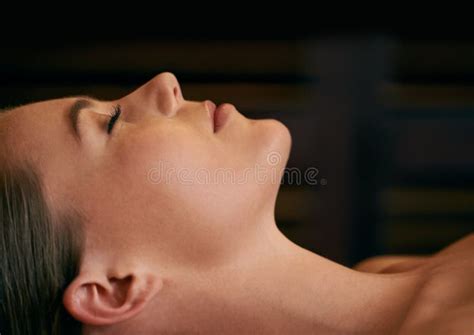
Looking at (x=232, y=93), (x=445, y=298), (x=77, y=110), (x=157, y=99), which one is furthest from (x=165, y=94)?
(x=232, y=93)

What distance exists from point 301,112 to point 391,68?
9.7 inches

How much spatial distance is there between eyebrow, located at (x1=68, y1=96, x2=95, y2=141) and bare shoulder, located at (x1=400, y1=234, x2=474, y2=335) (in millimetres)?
491

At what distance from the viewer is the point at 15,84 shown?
5.89 ft

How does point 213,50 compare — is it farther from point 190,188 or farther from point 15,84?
point 190,188

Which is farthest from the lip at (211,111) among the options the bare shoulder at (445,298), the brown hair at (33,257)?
the bare shoulder at (445,298)

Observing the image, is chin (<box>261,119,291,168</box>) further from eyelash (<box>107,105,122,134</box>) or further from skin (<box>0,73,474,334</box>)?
eyelash (<box>107,105,122,134</box>)

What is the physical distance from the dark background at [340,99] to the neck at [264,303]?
760 millimetres

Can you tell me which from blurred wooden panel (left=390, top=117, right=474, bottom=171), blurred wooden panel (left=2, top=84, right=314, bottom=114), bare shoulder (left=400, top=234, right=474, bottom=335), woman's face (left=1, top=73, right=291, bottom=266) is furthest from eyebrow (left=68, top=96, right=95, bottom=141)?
blurred wooden panel (left=390, top=117, right=474, bottom=171)

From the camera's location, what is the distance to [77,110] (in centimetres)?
95

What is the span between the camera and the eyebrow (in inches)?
36.6

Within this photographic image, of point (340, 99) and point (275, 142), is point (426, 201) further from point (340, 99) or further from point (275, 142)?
point (275, 142)

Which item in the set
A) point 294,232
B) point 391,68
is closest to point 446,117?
point 391,68

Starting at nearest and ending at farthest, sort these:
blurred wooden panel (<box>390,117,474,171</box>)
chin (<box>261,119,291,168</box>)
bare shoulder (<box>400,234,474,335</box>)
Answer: bare shoulder (<box>400,234,474,335</box>) → chin (<box>261,119,291,168</box>) → blurred wooden panel (<box>390,117,474,171</box>)

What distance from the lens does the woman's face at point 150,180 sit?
0.91 metres
